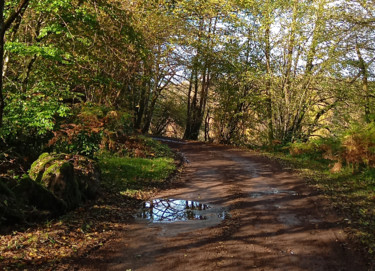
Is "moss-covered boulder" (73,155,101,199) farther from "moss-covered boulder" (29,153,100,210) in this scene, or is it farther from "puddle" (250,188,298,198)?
"puddle" (250,188,298,198)

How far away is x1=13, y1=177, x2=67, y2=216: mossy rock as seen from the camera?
6151 mm

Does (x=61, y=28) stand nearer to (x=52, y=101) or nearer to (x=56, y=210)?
(x=52, y=101)

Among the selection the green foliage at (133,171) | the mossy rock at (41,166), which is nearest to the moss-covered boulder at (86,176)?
the mossy rock at (41,166)

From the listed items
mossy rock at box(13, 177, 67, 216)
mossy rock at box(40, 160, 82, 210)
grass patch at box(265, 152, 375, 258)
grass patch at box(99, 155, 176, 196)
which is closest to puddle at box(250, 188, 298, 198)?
grass patch at box(265, 152, 375, 258)

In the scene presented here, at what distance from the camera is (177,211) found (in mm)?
7566

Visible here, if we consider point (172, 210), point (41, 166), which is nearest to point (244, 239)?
point (172, 210)

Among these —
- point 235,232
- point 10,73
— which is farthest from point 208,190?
point 10,73

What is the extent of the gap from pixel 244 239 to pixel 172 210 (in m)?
2.39

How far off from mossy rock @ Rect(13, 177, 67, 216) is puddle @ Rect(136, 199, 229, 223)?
178cm

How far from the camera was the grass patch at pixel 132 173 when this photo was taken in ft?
31.7

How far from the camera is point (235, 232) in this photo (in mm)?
6047

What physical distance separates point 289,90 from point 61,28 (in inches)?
526

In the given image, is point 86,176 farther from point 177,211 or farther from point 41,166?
point 177,211

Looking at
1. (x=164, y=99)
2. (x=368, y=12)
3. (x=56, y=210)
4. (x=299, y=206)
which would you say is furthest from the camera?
(x=164, y=99)
